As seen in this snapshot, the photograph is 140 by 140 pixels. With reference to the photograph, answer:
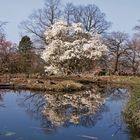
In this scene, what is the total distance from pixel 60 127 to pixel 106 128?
1.65 meters

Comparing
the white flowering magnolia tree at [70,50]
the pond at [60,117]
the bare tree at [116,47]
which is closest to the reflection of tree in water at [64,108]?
the pond at [60,117]

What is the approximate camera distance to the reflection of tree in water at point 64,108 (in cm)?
1551

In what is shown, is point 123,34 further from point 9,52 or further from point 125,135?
point 125,135

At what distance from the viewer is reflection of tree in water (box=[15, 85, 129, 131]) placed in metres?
15.5

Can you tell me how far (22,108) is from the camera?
19.0 m

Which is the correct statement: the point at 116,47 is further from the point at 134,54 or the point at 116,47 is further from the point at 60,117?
the point at 60,117

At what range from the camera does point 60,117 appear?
16250 mm

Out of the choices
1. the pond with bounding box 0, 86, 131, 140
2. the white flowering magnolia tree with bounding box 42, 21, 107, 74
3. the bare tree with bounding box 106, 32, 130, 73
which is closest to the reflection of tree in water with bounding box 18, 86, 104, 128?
the pond with bounding box 0, 86, 131, 140

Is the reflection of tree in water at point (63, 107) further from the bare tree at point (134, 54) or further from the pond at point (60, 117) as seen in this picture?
the bare tree at point (134, 54)

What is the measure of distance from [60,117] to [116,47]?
3292 cm

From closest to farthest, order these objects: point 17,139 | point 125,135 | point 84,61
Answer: point 17,139 < point 125,135 < point 84,61

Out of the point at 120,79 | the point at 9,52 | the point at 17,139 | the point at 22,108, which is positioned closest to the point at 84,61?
the point at 120,79

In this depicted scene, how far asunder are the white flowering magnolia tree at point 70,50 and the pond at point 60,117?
13.0 m

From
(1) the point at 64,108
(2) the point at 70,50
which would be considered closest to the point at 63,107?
(1) the point at 64,108
